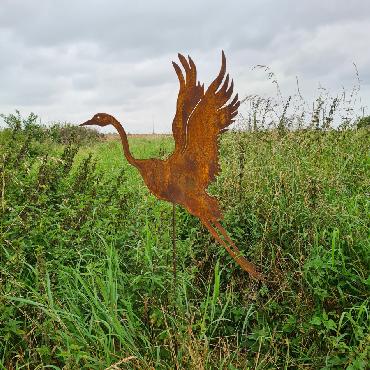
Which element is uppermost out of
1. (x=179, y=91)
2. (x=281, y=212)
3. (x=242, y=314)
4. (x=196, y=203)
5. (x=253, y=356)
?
(x=179, y=91)

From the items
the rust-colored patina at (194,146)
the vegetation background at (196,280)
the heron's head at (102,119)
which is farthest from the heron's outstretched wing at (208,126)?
the vegetation background at (196,280)

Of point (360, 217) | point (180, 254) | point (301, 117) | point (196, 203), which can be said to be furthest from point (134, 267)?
point (301, 117)

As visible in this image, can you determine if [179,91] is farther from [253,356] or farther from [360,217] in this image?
[360,217]

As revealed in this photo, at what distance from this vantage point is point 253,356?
288cm

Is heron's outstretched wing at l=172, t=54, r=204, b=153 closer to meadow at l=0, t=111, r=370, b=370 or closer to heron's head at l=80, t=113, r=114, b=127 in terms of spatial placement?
heron's head at l=80, t=113, r=114, b=127

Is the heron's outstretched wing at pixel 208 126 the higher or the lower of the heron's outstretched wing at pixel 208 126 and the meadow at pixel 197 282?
the higher

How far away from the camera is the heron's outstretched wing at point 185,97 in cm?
Answer: 226

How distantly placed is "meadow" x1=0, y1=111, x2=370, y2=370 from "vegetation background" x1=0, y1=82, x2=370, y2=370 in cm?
1

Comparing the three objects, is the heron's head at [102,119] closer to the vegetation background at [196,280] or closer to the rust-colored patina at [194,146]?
the rust-colored patina at [194,146]

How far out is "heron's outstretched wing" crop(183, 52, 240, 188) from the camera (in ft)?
7.75

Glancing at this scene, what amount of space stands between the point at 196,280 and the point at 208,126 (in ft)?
4.63

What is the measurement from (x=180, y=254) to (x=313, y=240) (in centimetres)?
98

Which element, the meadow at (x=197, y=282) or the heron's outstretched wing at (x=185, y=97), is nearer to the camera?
the heron's outstretched wing at (x=185, y=97)

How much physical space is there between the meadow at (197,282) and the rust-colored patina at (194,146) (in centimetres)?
63
